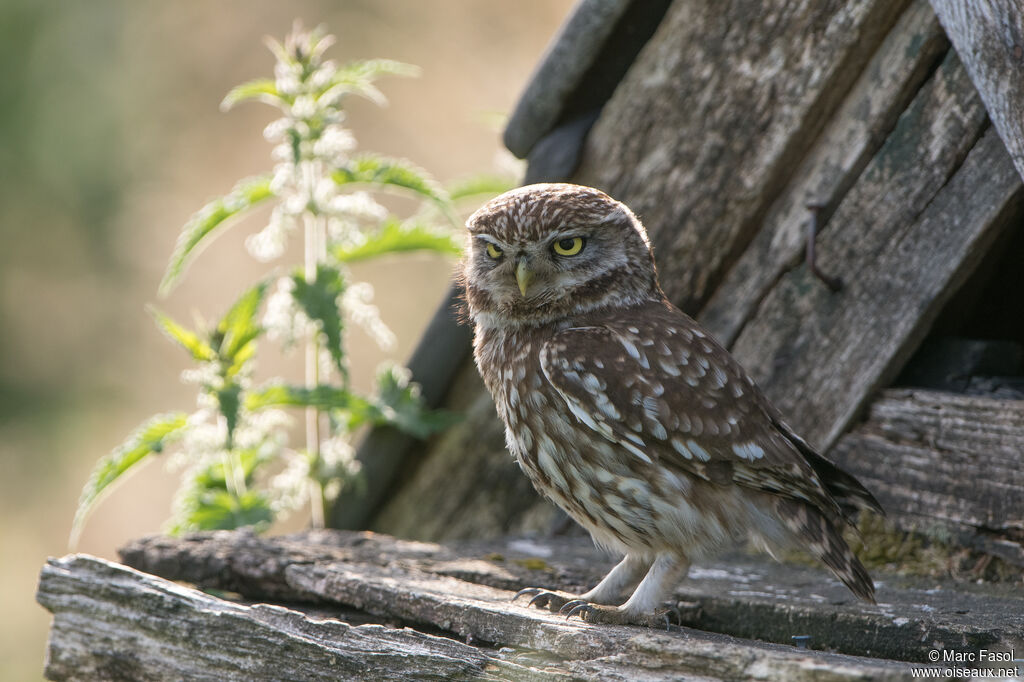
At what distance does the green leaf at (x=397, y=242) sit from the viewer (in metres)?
3.44

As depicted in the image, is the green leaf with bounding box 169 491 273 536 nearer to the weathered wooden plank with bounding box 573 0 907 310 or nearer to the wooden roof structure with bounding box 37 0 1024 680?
the wooden roof structure with bounding box 37 0 1024 680

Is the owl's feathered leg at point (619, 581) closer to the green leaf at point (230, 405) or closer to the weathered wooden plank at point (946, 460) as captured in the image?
the weathered wooden plank at point (946, 460)

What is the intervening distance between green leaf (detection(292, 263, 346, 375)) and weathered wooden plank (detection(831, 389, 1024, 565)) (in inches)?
58.9

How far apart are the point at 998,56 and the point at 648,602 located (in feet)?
4.74

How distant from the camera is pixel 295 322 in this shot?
345cm

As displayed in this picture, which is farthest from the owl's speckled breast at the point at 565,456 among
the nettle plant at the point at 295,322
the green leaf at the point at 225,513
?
the green leaf at the point at 225,513

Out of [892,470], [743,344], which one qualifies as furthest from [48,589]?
[892,470]

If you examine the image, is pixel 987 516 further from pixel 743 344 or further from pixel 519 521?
pixel 519 521

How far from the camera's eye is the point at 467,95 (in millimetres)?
7086

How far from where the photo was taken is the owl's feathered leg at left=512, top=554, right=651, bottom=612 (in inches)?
99.0

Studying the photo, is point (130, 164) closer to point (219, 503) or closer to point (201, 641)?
point (219, 503)

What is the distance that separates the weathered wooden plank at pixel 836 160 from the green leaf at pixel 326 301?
44.1 inches

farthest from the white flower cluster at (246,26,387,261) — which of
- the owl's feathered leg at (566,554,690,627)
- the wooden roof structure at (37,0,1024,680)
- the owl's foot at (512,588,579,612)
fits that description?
the owl's feathered leg at (566,554,690,627)

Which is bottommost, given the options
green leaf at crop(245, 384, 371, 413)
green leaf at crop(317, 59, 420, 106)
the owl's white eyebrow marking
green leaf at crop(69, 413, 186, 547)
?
green leaf at crop(69, 413, 186, 547)
